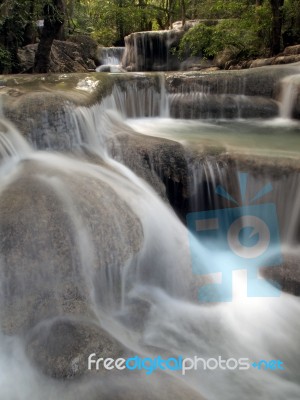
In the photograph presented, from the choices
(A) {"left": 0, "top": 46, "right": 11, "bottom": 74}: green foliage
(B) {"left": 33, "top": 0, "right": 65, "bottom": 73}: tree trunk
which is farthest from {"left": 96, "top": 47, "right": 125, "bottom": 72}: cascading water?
(B) {"left": 33, "top": 0, "right": 65, "bottom": 73}: tree trunk

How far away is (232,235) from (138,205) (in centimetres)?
164

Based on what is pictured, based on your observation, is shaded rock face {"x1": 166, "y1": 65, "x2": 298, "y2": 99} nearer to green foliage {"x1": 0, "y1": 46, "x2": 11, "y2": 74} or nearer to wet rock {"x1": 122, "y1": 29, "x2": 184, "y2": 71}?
green foliage {"x1": 0, "y1": 46, "x2": 11, "y2": 74}

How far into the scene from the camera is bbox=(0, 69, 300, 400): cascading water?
3.06 meters

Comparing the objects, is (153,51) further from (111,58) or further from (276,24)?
(276,24)

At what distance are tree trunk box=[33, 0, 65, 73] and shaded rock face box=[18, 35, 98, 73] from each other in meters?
0.66

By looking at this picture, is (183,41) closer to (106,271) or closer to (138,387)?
(106,271)

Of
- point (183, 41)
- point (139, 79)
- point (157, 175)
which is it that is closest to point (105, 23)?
point (183, 41)

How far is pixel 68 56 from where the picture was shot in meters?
13.7

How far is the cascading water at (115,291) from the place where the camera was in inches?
120

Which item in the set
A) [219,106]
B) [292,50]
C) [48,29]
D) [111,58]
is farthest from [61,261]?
[111,58]

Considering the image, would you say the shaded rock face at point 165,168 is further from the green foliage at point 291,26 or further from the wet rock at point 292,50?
the green foliage at point 291,26

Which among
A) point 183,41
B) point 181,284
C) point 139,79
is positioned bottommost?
point 181,284

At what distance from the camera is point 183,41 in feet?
44.7

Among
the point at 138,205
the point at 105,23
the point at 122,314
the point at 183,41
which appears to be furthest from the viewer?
the point at 105,23
